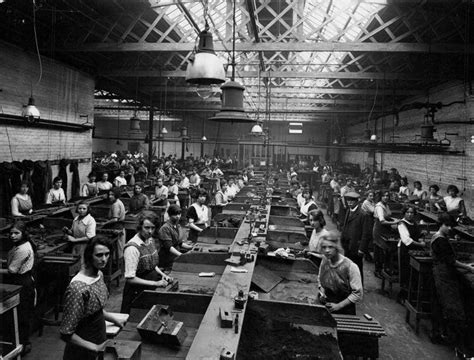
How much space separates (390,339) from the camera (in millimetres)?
5395

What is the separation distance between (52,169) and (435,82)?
14419 mm

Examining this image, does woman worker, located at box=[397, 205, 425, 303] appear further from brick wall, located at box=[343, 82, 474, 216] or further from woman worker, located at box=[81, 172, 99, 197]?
woman worker, located at box=[81, 172, 99, 197]

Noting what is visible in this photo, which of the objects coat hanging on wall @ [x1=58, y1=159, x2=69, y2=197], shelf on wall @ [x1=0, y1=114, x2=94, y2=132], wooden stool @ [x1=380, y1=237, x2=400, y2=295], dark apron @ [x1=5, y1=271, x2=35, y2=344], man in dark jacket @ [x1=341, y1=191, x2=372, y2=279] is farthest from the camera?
coat hanging on wall @ [x1=58, y1=159, x2=69, y2=197]

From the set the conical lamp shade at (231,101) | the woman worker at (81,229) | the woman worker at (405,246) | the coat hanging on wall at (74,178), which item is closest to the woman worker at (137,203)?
the woman worker at (81,229)

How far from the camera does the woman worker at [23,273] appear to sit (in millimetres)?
4680

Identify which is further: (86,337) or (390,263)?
(390,263)

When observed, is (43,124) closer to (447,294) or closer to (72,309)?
(72,309)

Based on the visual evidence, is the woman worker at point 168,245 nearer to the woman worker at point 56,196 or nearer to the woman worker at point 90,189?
the woman worker at point 56,196

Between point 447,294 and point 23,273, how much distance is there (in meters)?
5.80

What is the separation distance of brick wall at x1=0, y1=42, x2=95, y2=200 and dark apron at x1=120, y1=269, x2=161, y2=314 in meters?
7.37

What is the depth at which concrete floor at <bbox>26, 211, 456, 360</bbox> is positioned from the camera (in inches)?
193

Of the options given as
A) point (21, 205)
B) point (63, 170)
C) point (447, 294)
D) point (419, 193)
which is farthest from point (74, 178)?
point (419, 193)

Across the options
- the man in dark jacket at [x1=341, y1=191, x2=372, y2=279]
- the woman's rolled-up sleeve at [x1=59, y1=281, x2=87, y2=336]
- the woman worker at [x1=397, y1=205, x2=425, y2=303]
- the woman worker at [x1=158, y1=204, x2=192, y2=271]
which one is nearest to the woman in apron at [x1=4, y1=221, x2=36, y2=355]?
the woman worker at [x1=158, y1=204, x2=192, y2=271]

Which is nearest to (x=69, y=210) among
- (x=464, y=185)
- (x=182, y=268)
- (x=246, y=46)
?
(x=182, y=268)
